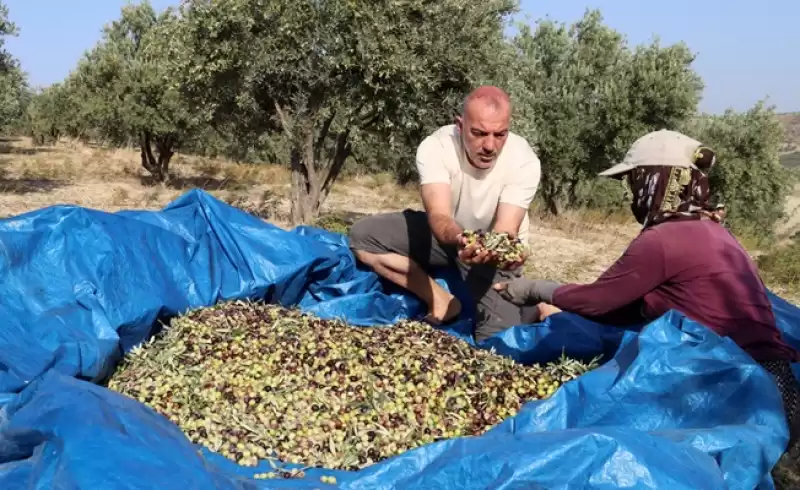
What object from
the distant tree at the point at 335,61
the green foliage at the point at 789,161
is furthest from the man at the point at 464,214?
the green foliage at the point at 789,161

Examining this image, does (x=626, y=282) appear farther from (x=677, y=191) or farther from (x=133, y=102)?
(x=133, y=102)

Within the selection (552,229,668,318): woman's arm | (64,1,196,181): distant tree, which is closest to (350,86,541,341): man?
(552,229,668,318): woman's arm

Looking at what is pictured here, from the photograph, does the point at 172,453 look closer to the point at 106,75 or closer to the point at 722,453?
the point at 722,453

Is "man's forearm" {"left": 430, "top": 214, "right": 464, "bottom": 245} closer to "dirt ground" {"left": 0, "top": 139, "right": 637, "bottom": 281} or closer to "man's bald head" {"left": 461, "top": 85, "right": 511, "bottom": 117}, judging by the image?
"man's bald head" {"left": 461, "top": 85, "right": 511, "bottom": 117}

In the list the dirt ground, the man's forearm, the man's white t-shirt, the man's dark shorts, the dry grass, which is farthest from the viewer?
the dirt ground

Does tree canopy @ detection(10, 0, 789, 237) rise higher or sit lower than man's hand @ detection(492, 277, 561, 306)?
higher

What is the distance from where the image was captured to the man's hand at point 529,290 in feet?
12.1

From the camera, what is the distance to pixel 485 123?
13.6ft

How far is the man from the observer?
13.7 ft

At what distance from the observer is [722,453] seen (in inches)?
95.0

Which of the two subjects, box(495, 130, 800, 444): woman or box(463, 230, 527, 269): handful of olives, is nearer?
box(495, 130, 800, 444): woman

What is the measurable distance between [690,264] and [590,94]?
11496 millimetres

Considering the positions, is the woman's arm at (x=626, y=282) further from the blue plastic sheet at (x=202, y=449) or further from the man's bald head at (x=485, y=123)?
the man's bald head at (x=485, y=123)

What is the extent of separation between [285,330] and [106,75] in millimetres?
14094
